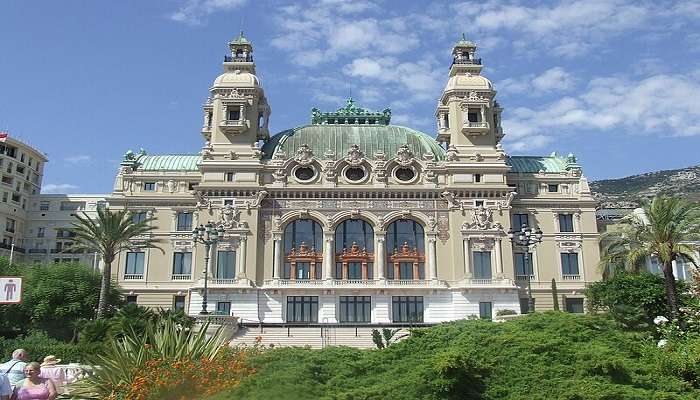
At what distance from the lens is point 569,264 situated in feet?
212

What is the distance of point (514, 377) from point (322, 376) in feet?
20.2

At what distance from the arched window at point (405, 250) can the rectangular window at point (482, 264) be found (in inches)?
195

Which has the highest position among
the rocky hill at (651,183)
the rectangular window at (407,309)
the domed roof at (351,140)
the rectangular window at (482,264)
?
the rocky hill at (651,183)

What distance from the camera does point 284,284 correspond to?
200 feet

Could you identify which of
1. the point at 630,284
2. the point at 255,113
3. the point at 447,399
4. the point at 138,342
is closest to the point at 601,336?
the point at 447,399

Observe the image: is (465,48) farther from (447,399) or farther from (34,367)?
(34,367)

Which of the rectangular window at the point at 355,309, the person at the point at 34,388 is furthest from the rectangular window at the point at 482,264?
the person at the point at 34,388

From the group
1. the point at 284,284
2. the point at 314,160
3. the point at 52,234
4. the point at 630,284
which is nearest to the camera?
the point at 630,284

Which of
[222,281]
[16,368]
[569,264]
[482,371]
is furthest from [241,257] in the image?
[16,368]

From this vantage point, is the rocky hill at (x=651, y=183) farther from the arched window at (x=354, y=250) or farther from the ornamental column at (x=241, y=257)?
the ornamental column at (x=241, y=257)

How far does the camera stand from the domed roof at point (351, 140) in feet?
221

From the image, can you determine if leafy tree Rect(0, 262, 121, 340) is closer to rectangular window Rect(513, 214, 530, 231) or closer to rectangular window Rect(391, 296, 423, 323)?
rectangular window Rect(391, 296, 423, 323)

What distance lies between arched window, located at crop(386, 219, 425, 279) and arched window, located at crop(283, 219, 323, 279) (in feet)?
22.0

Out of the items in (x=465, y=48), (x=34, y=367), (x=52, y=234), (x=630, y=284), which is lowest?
(x=34, y=367)
